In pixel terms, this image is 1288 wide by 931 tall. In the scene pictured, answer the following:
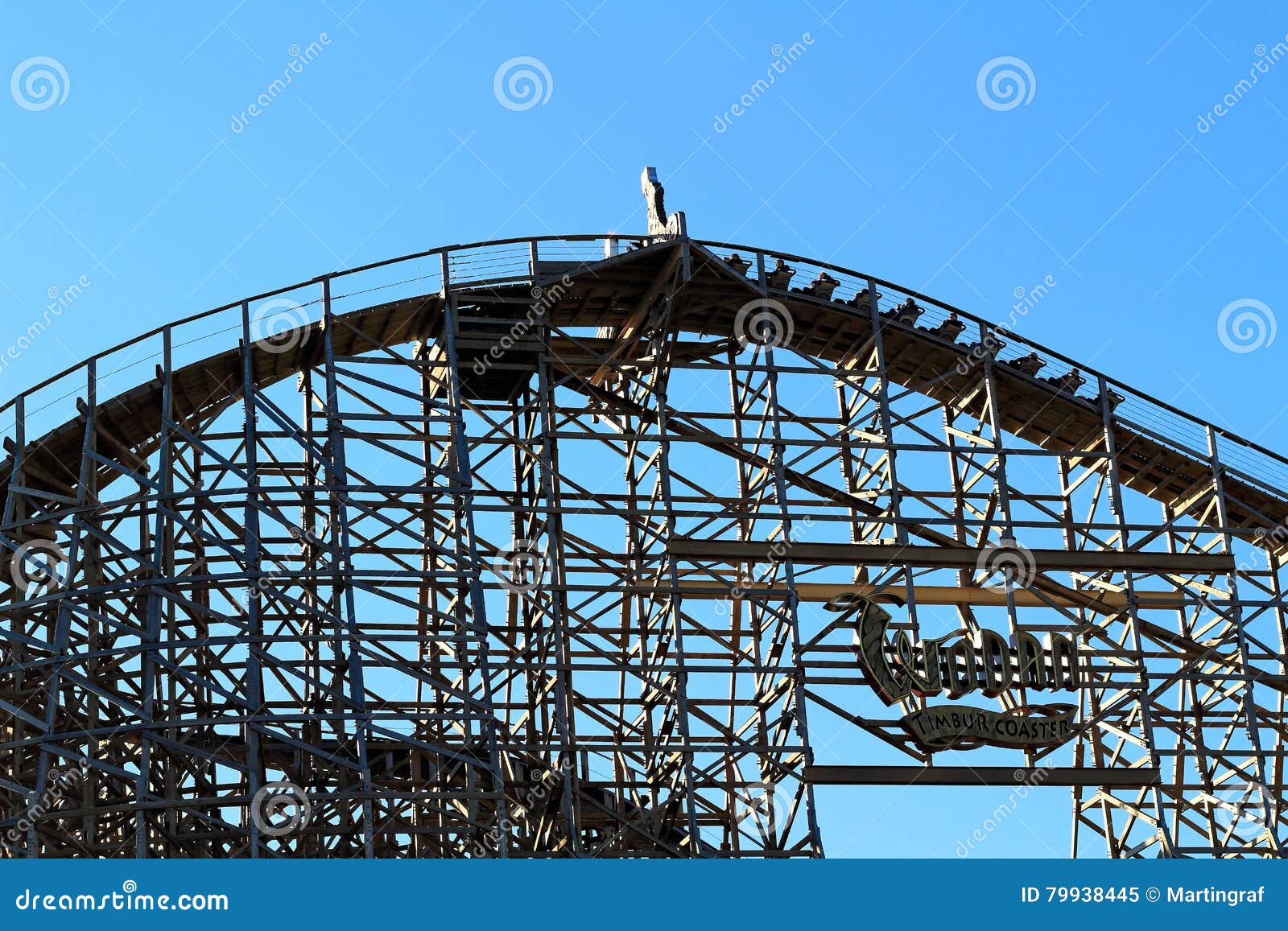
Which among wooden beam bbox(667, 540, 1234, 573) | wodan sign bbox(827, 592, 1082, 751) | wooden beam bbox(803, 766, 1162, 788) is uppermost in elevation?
wooden beam bbox(667, 540, 1234, 573)

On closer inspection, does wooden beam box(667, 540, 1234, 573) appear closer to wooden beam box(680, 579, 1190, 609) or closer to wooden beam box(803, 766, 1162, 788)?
wooden beam box(680, 579, 1190, 609)

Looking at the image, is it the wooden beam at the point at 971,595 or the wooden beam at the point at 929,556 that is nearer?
the wooden beam at the point at 929,556

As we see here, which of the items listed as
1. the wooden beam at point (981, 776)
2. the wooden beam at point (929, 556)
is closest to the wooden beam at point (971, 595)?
the wooden beam at point (929, 556)

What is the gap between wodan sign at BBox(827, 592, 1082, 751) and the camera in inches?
1041

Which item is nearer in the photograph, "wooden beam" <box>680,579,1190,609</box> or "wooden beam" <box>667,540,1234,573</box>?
"wooden beam" <box>667,540,1234,573</box>

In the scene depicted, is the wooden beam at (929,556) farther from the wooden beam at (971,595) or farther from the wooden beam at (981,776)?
the wooden beam at (981,776)

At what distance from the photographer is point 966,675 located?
2697 centimetres

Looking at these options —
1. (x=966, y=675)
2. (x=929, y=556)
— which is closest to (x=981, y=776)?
(x=966, y=675)

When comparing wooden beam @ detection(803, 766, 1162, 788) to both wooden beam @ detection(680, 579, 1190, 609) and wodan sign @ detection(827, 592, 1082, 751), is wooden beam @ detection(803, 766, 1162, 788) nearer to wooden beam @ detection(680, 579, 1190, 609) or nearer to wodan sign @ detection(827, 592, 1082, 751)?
wodan sign @ detection(827, 592, 1082, 751)

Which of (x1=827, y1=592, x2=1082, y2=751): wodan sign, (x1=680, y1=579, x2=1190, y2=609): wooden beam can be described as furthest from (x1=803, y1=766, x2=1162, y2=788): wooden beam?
(x1=680, y1=579, x2=1190, y2=609): wooden beam

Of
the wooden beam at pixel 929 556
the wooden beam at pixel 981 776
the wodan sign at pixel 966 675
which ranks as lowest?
the wooden beam at pixel 981 776

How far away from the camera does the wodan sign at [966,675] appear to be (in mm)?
26453

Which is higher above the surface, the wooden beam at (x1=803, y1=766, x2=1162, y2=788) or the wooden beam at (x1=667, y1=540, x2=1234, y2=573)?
the wooden beam at (x1=667, y1=540, x2=1234, y2=573)

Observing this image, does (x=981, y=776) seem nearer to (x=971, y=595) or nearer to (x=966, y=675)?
(x=966, y=675)
